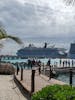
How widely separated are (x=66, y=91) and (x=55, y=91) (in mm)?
464

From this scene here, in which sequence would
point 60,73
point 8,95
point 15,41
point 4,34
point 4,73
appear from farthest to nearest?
point 60,73 → point 4,73 → point 15,41 → point 4,34 → point 8,95

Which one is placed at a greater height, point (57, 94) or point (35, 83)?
point (57, 94)

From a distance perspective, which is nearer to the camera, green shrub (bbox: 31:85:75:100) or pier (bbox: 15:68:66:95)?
green shrub (bbox: 31:85:75:100)

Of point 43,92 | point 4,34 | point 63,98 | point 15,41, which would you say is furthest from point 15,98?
point 63,98

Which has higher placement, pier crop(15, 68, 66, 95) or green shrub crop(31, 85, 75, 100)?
green shrub crop(31, 85, 75, 100)

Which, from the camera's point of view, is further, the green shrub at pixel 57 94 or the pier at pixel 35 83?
the pier at pixel 35 83

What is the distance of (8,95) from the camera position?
20922 millimetres

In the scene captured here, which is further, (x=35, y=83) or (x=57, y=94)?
(x=35, y=83)

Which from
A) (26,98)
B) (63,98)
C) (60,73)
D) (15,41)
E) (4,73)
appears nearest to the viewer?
(63,98)

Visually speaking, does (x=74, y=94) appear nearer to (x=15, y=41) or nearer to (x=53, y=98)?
(x=53, y=98)

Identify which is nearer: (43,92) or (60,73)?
(43,92)

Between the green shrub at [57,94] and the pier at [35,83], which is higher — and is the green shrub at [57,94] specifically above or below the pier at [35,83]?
above

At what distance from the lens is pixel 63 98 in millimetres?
9180

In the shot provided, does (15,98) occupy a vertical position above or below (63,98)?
below
